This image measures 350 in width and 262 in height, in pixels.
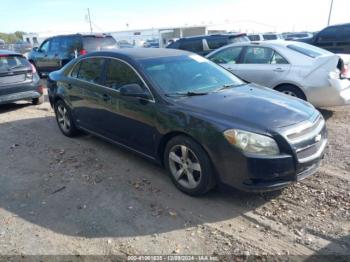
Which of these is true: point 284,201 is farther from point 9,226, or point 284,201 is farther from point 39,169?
point 39,169

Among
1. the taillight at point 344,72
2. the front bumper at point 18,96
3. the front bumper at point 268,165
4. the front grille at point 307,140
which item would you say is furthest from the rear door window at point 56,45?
the front grille at point 307,140

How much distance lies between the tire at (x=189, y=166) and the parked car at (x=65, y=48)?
906 centimetres

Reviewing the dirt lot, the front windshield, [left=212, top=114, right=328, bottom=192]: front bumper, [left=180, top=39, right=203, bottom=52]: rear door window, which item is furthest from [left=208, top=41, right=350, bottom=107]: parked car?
[left=180, top=39, right=203, bottom=52]: rear door window

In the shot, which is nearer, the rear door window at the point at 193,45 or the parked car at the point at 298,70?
the parked car at the point at 298,70

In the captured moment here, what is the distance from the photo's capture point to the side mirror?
409 centimetres

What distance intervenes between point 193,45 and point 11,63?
6208 mm

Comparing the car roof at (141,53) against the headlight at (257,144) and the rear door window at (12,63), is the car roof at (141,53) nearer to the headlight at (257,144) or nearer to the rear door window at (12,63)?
the headlight at (257,144)

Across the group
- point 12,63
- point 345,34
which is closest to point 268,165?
point 12,63

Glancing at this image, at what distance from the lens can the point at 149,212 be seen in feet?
11.7

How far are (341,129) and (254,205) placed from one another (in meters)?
3.15

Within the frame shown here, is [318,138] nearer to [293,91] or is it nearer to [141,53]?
[141,53]

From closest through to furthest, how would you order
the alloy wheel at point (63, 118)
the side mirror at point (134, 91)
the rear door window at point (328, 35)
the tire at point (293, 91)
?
1. the side mirror at point (134, 91)
2. the alloy wheel at point (63, 118)
3. the tire at point (293, 91)
4. the rear door window at point (328, 35)

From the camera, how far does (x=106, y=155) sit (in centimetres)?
517

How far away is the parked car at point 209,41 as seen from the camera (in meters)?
11.6
